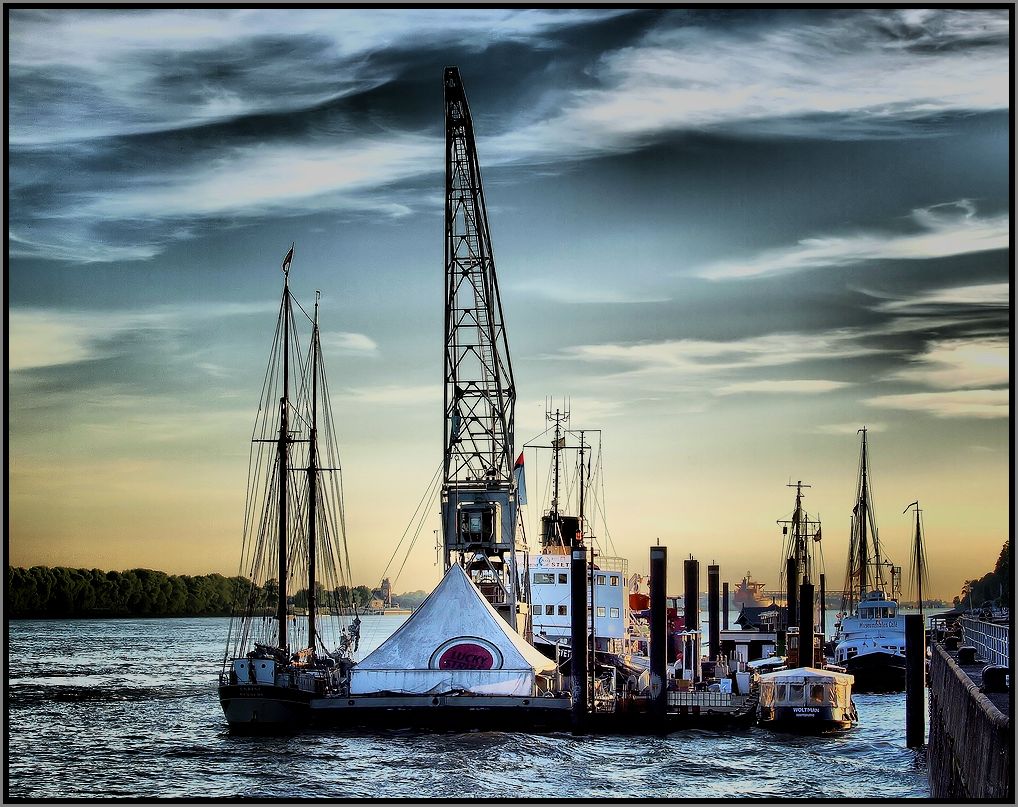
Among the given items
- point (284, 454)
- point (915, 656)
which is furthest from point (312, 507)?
point (915, 656)

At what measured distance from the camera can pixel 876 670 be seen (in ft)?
294

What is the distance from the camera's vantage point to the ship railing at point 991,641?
37653mm

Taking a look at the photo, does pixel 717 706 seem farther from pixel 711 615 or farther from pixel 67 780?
pixel 711 615

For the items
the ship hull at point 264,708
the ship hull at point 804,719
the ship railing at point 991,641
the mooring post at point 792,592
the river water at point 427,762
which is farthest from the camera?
the mooring post at point 792,592

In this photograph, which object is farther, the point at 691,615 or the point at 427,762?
the point at 691,615

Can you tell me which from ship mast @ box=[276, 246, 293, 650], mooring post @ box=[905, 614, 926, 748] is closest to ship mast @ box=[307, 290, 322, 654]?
ship mast @ box=[276, 246, 293, 650]

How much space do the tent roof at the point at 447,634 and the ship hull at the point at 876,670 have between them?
35028 mm

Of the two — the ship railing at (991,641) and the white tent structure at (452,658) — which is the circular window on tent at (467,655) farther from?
the ship railing at (991,641)

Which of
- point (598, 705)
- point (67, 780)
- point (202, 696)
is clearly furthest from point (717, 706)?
point (202, 696)

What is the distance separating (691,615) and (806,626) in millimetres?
12094

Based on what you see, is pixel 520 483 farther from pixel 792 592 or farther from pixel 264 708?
pixel 792 592

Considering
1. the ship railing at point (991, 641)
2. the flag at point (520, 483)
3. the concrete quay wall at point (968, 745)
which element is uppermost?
the flag at point (520, 483)

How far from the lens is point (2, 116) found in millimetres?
27281

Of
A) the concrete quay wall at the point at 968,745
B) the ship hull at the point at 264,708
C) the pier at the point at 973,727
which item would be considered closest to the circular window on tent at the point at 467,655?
the ship hull at the point at 264,708
